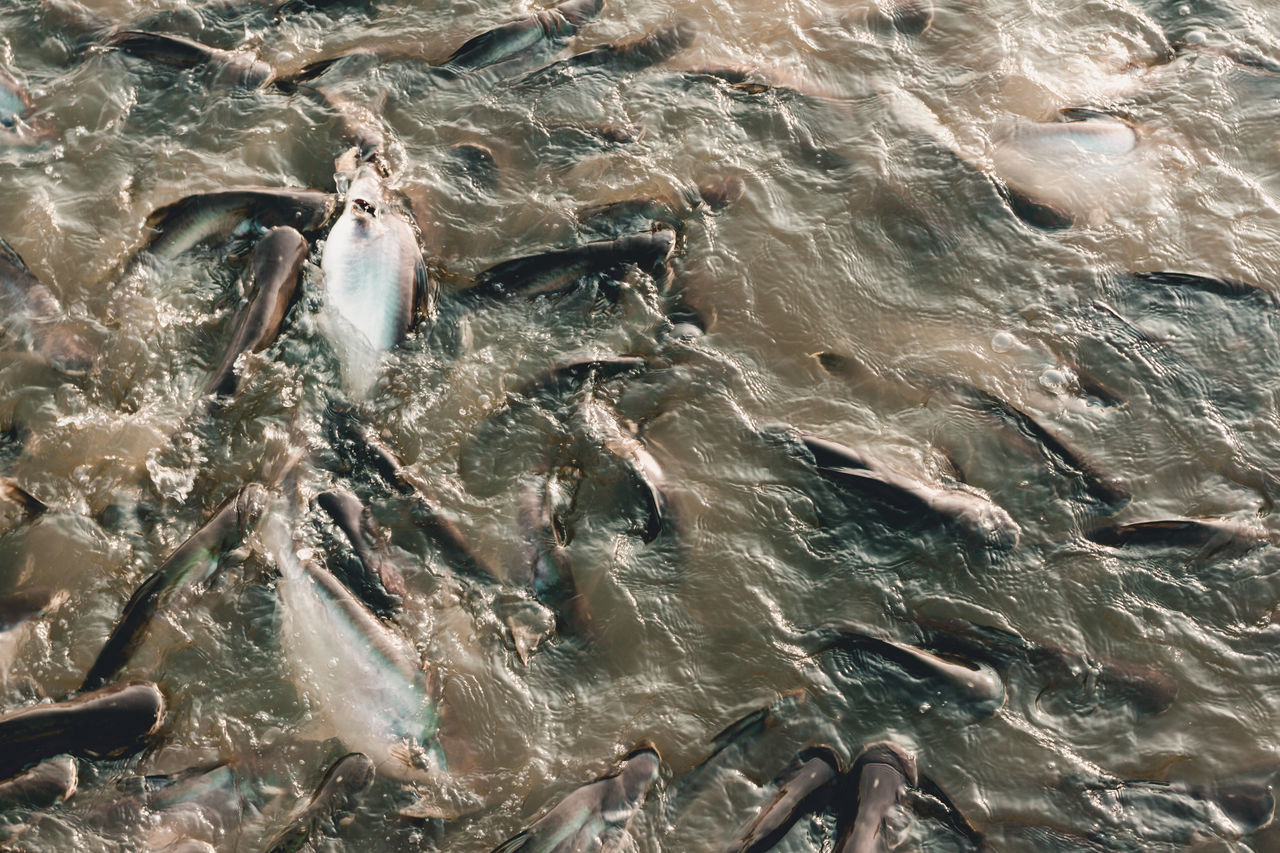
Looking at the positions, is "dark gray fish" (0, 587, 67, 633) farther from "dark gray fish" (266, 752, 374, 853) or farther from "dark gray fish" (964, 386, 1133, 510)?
"dark gray fish" (964, 386, 1133, 510)

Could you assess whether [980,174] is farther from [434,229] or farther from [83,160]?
[83,160]

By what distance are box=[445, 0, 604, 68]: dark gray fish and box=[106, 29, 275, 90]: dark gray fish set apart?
1.12m

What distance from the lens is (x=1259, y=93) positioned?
543cm

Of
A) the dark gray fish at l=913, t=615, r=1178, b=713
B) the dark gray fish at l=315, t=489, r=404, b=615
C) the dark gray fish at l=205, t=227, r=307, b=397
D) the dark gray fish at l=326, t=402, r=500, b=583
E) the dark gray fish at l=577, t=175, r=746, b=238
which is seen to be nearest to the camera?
the dark gray fish at l=913, t=615, r=1178, b=713

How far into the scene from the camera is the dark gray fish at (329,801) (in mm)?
3291

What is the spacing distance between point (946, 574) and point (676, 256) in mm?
2013

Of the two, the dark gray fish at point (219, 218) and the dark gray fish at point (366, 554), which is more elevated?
the dark gray fish at point (219, 218)

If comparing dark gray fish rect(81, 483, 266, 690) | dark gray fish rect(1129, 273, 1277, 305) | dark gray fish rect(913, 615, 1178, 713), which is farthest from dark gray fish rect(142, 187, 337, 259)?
dark gray fish rect(1129, 273, 1277, 305)

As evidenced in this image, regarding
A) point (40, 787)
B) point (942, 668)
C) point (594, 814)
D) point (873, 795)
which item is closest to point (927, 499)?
point (942, 668)

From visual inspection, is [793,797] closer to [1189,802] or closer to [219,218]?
[1189,802]

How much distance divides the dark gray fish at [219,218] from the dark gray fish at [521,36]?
150 cm

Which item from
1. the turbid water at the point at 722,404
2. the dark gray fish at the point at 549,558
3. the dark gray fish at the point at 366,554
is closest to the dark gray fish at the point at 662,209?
the turbid water at the point at 722,404

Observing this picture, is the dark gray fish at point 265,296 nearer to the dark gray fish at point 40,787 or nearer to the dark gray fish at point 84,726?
the dark gray fish at point 84,726

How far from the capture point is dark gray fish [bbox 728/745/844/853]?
3258mm
